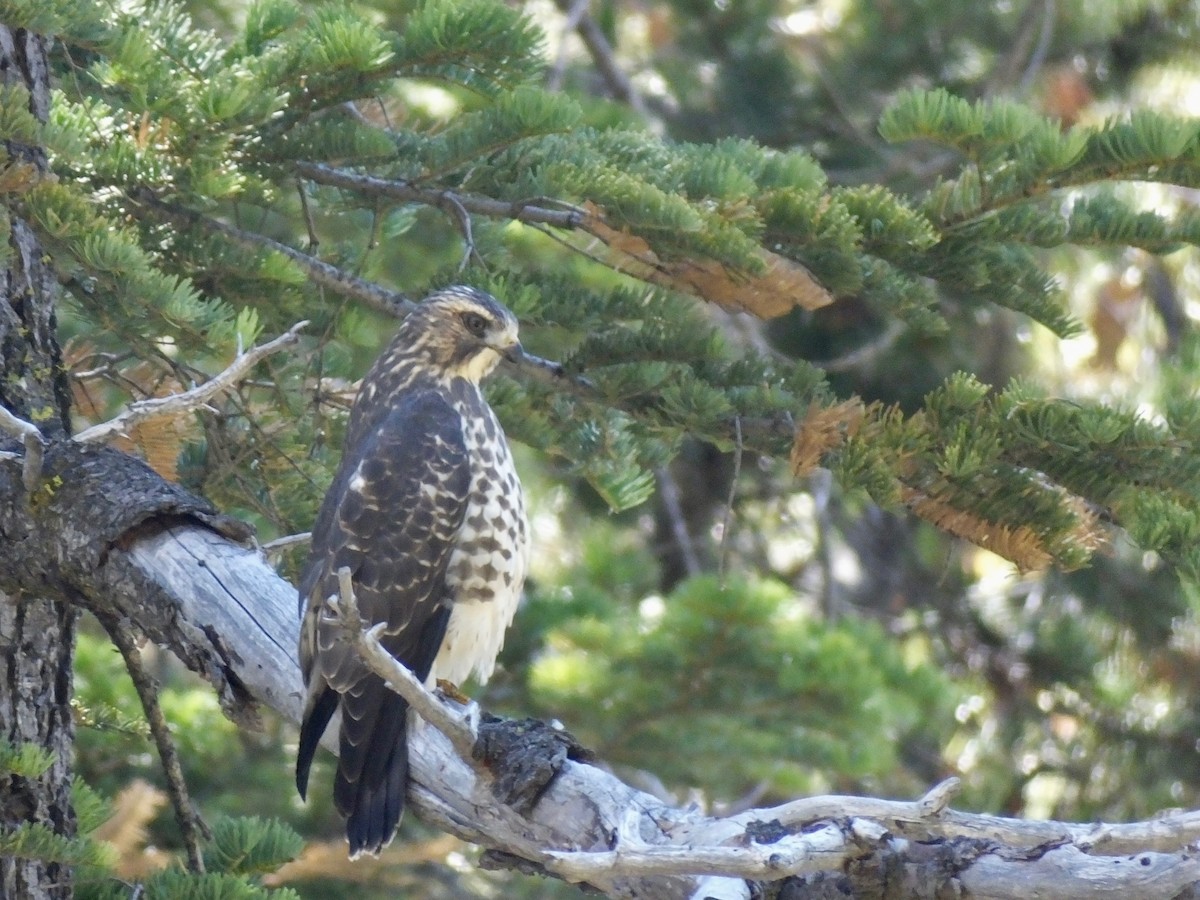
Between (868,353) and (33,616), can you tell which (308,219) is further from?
(868,353)

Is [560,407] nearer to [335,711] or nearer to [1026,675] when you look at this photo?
[335,711]

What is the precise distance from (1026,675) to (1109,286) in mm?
2456

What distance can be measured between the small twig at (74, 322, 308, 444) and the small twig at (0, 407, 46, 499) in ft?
0.39

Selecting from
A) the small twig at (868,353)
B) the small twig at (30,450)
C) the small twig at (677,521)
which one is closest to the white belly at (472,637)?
the small twig at (30,450)

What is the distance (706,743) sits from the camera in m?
6.97

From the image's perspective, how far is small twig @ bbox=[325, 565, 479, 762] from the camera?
2895mm

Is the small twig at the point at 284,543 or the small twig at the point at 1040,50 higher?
the small twig at the point at 284,543

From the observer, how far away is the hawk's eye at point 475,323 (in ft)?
15.0

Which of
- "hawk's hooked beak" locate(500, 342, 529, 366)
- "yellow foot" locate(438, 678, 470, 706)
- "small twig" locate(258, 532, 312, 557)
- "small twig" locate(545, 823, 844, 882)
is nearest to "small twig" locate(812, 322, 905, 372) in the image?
"hawk's hooked beak" locate(500, 342, 529, 366)

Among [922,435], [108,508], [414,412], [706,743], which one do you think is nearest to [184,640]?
[108,508]

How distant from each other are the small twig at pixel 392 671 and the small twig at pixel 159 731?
88 cm

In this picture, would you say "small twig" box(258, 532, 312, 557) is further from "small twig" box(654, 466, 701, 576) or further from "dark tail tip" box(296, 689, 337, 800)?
"small twig" box(654, 466, 701, 576)

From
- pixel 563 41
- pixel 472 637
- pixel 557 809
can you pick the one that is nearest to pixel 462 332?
pixel 472 637

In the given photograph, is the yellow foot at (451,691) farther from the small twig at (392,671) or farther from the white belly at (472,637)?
the small twig at (392,671)
